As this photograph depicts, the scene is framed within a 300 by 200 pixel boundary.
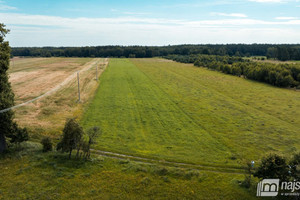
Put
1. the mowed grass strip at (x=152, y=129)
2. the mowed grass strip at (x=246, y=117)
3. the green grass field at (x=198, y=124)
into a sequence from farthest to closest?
the mowed grass strip at (x=246, y=117)
the green grass field at (x=198, y=124)
the mowed grass strip at (x=152, y=129)

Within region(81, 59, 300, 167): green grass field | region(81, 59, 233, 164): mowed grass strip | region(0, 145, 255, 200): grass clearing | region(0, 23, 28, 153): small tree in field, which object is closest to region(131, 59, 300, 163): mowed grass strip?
region(81, 59, 300, 167): green grass field

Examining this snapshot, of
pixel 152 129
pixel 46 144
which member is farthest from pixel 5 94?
pixel 152 129

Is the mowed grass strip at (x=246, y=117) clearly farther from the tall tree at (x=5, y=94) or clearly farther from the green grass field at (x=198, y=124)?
the tall tree at (x=5, y=94)

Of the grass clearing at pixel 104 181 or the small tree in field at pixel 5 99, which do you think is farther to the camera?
the small tree in field at pixel 5 99

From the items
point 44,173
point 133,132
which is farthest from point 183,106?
point 44,173

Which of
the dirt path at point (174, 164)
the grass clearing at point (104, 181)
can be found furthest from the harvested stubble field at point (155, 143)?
the dirt path at point (174, 164)

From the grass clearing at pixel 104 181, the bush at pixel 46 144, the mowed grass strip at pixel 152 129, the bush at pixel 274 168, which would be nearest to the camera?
the bush at pixel 274 168

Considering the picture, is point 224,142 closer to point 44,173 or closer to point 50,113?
point 44,173

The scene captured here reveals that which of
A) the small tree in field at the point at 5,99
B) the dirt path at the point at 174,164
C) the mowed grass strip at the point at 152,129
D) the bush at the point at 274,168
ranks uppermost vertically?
the small tree in field at the point at 5,99
